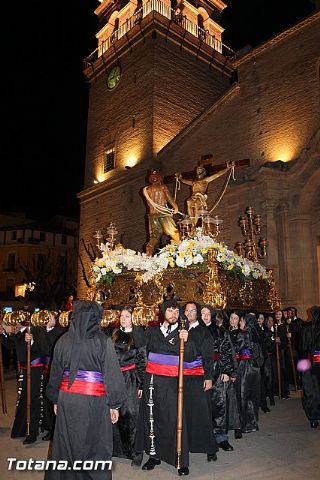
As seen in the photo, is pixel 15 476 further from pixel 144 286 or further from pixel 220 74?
pixel 220 74

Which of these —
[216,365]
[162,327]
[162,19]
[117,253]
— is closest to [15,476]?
[162,327]

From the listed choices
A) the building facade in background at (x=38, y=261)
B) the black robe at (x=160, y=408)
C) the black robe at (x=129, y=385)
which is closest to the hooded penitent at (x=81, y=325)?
the black robe at (x=160, y=408)

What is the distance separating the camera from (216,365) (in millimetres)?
6980

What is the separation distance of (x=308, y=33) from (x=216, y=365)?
47.9ft

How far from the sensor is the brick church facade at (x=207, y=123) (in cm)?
1467

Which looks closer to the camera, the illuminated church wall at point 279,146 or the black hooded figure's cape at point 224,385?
the black hooded figure's cape at point 224,385

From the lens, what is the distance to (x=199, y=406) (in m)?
5.67

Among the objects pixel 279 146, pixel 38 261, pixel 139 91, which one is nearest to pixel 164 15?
pixel 139 91

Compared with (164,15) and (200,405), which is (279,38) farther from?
(200,405)

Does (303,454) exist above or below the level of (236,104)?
below

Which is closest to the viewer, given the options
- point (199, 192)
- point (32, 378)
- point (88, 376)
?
point (88, 376)

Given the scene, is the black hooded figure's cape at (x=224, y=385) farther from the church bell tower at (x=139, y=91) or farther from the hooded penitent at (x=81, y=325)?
the church bell tower at (x=139, y=91)

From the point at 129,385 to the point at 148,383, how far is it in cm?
58

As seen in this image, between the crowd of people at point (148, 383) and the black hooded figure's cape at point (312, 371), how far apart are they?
0.02m
